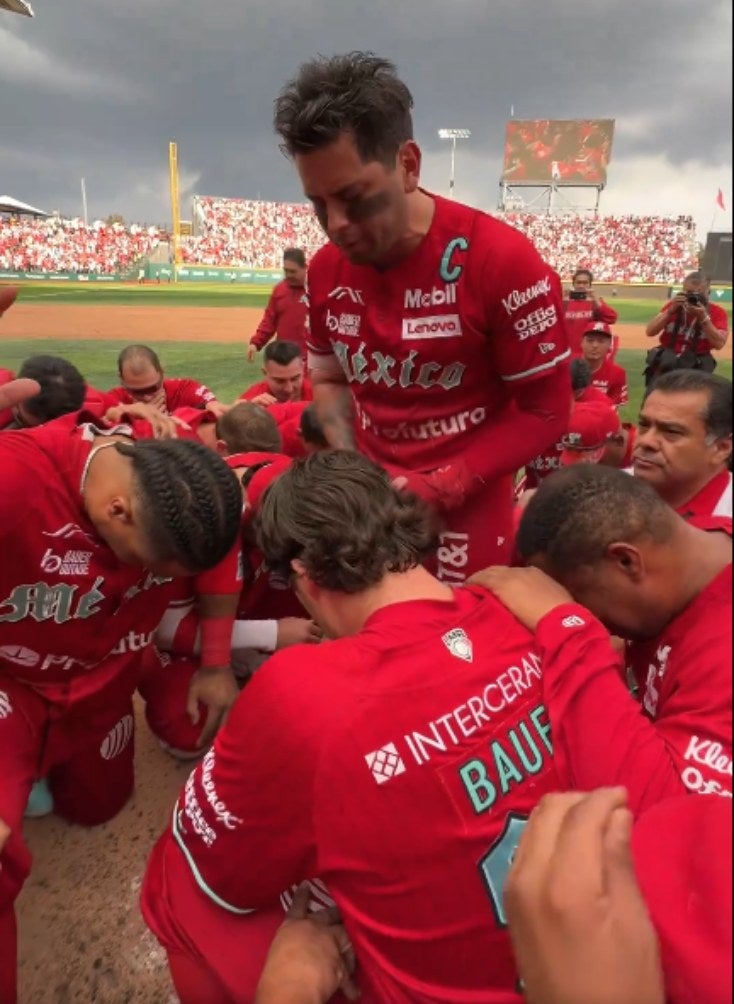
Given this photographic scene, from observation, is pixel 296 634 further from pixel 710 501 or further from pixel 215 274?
pixel 215 274

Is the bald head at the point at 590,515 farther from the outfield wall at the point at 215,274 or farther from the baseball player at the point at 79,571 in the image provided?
the outfield wall at the point at 215,274

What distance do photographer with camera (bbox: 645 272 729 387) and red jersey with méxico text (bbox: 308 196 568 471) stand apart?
399 cm

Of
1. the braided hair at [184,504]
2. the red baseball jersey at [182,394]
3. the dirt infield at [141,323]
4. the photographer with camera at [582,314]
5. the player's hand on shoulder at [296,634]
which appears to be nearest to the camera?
the braided hair at [184,504]

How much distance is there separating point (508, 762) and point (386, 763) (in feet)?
0.70

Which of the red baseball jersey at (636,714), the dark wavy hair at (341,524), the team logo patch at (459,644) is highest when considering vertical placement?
the dark wavy hair at (341,524)

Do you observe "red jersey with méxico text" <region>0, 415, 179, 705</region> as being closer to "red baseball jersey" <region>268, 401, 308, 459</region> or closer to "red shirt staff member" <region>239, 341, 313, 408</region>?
"red baseball jersey" <region>268, 401, 308, 459</region>

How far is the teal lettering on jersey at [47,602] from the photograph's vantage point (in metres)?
2.04

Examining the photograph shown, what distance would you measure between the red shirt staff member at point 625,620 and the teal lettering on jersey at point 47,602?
1316 mm

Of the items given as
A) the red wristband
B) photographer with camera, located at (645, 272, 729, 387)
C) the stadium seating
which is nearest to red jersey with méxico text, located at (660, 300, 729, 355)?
photographer with camera, located at (645, 272, 729, 387)

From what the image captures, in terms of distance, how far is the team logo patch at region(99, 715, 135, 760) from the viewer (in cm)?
251

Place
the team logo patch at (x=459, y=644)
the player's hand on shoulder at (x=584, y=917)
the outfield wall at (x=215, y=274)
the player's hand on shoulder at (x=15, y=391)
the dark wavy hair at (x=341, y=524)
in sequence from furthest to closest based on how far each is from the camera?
the outfield wall at (x=215, y=274) < the player's hand on shoulder at (x=15, y=391) < the dark wavy hair at (x=341, y=524) < the team logo patch at (x=459, y=644) < the player's hand on shoulder at (x=584, y=917)

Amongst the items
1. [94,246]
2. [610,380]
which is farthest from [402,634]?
[94,246]

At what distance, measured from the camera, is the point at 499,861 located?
1179 millimetres

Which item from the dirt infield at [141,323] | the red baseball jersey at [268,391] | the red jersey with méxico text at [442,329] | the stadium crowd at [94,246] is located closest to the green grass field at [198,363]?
→ the dirt infield at [141,323]
